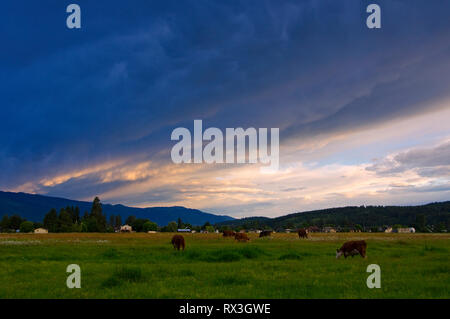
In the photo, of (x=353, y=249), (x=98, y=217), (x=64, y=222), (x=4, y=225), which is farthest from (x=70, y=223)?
(x=353, y=249)

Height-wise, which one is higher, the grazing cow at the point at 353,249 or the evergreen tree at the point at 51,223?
the grazing cow at the point at 353,249

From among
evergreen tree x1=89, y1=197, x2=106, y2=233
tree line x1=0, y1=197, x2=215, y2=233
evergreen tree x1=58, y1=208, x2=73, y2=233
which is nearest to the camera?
evergreen tree x1=58, y1=208, x2=73, y2=233

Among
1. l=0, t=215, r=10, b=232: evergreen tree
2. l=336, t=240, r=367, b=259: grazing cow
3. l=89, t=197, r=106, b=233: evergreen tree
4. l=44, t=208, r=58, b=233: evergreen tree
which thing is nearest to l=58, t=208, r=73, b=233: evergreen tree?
l=44, t=208, r=58, b=233: evergreen tree

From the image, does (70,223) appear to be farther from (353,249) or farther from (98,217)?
(353,249)

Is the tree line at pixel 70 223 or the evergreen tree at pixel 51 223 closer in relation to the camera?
the tree line at pixel 70 223

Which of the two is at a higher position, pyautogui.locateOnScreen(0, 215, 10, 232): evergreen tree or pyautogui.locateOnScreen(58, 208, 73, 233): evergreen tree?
pyautogui.locateOnScreen(58, 208, 73, 233): evergreen tree

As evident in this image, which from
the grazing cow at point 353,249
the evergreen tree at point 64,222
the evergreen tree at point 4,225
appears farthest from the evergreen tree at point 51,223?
the grazing cow at point 353,249

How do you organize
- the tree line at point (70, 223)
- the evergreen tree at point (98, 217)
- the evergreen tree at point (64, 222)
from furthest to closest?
1. the evergreen tree at point (98, 217)
2. the tree line at point (70, 223)
3. the evergreen tree at point (64, 222)

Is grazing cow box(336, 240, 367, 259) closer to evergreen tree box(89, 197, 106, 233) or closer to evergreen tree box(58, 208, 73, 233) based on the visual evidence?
evergreen tree box(58, 208, 73, 233)

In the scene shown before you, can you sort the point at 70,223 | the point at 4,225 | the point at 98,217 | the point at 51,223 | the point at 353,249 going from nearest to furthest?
the point at 353,249
the point at 70,223
the point at 51,223
the point at 98,217
the point at 4,225

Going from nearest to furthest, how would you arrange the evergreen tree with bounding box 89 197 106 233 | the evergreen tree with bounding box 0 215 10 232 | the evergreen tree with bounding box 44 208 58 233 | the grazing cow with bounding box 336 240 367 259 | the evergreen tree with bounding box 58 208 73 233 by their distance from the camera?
the grazing cow with bounding box 336 240 367 259
the evergreen tree with bounding box 58 208 73 233
the evergreen tree with bounding box 44 208 58 233
the evergreen tree with bounding box 89 197 106 233
the evergreen tree with bounding box 0 215 10 232

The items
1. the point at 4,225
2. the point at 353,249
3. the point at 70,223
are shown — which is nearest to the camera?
the point at 353,249

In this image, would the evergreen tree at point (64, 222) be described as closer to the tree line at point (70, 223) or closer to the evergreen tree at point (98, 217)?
the tree line at point (70, 223)
